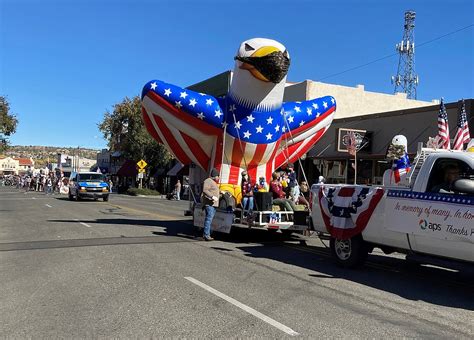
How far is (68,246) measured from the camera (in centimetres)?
1041

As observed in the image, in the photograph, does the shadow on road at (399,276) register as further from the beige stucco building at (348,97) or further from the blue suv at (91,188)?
the beige stucco building at (348,97)

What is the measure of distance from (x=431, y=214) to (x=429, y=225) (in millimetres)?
157

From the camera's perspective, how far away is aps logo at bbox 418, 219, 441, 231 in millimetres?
6645

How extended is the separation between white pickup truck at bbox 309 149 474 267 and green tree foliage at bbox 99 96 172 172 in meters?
40.1

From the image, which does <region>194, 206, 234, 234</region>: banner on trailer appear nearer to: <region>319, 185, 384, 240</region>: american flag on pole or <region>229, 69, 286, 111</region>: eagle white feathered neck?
<region>229, 69, 286, 111</region>: eagle white feathered neck

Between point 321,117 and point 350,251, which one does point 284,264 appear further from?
point 321,117

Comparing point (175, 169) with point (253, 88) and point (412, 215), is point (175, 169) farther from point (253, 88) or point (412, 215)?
point (412, 215)

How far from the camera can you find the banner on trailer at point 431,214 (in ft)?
20.6

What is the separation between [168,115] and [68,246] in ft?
13.1

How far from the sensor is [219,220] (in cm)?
1180

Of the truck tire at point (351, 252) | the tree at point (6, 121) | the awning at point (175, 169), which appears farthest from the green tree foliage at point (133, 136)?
the truck tire at point (351, 252)

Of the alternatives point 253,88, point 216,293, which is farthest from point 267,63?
point 216,293

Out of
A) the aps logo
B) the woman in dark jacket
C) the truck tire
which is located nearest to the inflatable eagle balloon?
the woman in dark jacket

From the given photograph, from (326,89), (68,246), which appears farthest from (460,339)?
(326,89)
